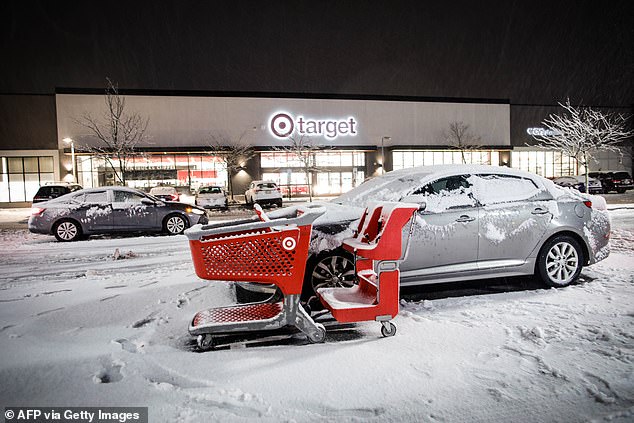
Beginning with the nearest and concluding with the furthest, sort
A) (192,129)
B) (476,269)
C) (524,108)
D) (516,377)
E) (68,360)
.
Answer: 1. (516,377)
2. (68,360)
3. (476,269)
4. (192,129)
5. (524,108)

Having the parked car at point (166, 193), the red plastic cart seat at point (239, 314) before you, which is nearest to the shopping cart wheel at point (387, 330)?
the red plastic cart seat at point (239, 314)

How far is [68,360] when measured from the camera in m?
3.68

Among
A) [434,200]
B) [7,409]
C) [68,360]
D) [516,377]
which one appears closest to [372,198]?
[434,200]

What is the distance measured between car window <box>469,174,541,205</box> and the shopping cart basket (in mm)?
2805

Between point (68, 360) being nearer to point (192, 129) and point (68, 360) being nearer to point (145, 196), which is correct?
point (145, 196)

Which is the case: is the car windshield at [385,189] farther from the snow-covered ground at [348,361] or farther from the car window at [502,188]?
the snow-covered ground at [348,361]

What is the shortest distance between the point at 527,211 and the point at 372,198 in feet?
6.70

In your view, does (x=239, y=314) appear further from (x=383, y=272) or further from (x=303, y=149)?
(x=303, y=149)

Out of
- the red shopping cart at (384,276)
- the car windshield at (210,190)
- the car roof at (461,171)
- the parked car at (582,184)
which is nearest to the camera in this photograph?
the red shopping cart at (384,276)

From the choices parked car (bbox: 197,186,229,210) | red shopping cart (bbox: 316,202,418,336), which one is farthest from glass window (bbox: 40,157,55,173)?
red shopping cart (bbox: 316,202,418,336)

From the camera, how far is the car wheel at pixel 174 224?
39.5ft

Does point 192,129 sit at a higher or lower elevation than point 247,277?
higher

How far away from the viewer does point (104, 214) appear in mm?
11461

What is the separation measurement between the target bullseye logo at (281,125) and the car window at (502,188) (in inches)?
1207
